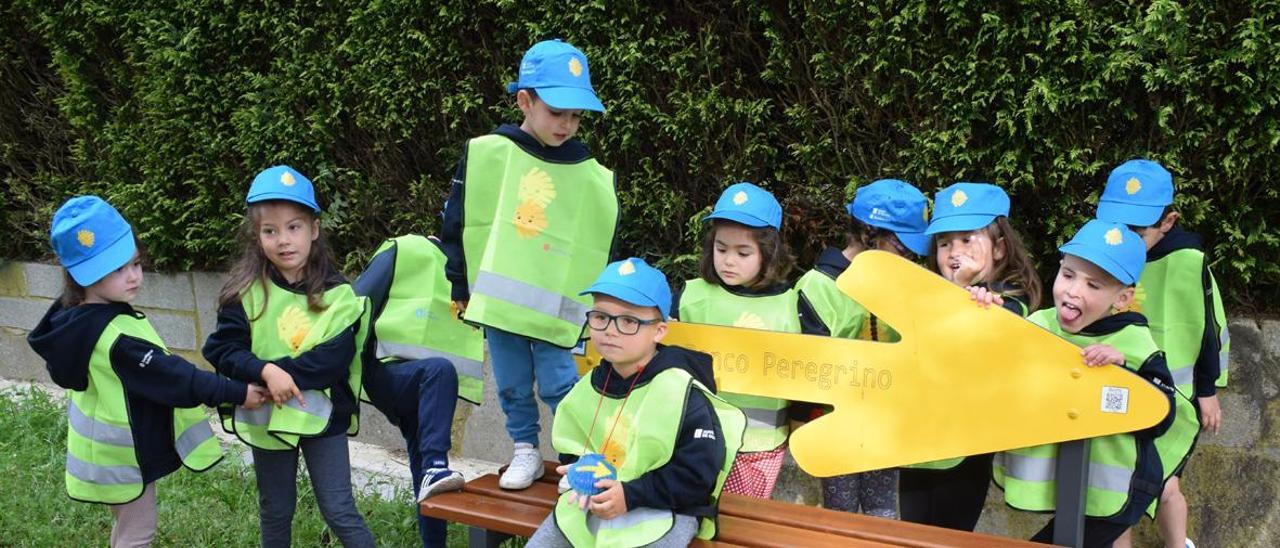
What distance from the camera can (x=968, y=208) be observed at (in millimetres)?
3754

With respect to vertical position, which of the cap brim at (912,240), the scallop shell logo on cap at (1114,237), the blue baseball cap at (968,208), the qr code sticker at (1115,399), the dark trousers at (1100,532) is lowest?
the dark trousers at (1100,532)

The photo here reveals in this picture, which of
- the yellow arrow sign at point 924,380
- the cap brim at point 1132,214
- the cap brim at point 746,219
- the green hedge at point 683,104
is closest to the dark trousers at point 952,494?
the yellow arrow sign at point 924,380

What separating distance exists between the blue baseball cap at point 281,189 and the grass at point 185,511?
5.23 feet

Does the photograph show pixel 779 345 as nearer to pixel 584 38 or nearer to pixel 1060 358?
pixel 1060 358

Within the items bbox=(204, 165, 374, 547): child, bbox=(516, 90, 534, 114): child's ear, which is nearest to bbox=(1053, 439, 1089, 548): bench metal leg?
bbox=(516, 90, 534, 114): child's ear

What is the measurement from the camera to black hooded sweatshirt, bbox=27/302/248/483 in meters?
3.68

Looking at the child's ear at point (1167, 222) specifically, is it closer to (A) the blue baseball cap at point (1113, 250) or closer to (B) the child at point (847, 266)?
(A) the blue baseball cap at point (1113, 250)

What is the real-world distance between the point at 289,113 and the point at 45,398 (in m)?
2.39

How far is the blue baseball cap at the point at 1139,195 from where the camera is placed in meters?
3.61

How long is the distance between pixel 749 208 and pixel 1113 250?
3.90 feet

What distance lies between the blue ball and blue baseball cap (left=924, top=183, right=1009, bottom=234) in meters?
1.41

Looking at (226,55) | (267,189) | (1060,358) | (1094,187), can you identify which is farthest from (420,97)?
(1060,358)

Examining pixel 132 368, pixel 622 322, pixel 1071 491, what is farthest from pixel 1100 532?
pixel 132 368

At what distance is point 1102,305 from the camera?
10.5 ft
